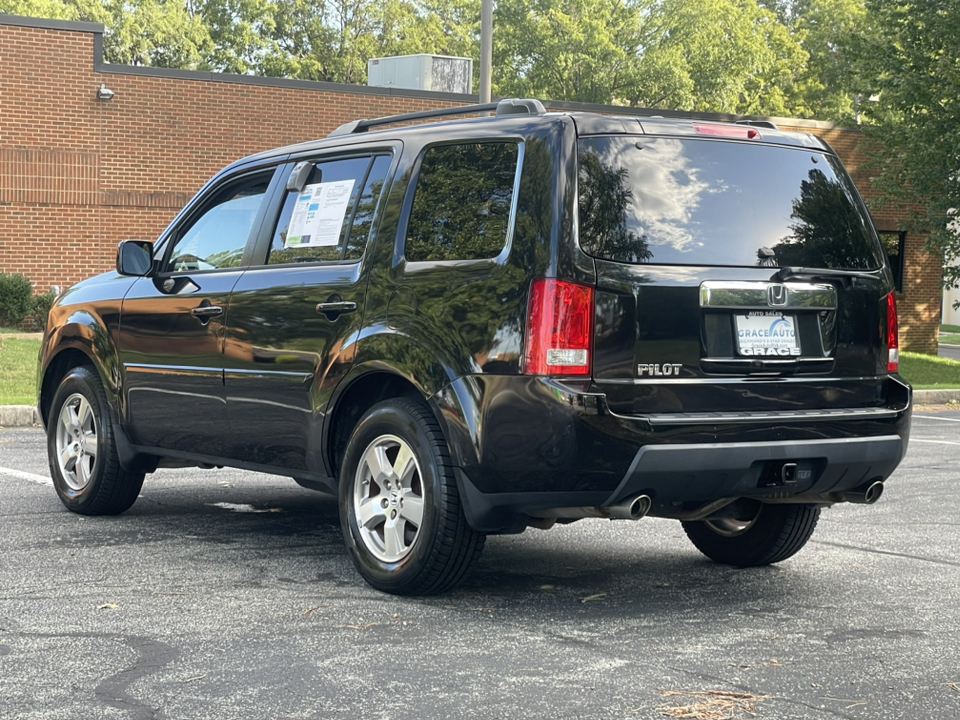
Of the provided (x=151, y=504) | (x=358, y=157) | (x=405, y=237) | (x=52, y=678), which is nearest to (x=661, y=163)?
(x=405, y=237)

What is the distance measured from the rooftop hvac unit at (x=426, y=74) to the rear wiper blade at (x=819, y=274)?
22.9m

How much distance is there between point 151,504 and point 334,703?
4392mm

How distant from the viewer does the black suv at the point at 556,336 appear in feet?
17.2

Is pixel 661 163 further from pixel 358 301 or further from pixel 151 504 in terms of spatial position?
pixel 151 504

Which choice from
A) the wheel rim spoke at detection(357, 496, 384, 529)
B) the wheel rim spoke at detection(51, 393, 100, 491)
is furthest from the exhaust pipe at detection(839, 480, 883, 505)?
the wheel rim spoke at detection(51, 393, 100, 491)

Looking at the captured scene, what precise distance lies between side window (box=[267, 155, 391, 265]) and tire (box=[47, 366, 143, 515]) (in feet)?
5.54

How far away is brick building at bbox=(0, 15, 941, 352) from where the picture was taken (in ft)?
79.6

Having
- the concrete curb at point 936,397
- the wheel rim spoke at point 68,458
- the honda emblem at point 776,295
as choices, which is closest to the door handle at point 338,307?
the honda emblem at point 776,295

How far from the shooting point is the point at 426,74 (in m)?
28.5

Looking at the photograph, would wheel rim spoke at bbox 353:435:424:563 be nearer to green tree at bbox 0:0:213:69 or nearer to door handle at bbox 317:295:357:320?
door handle at bbox 317:295:357:320

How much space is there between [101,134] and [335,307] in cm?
2014

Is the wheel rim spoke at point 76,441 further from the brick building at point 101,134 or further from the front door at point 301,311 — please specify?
the brick building at point 101,134

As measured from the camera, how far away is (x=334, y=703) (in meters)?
4.23

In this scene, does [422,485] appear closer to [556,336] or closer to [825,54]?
[556,336]
